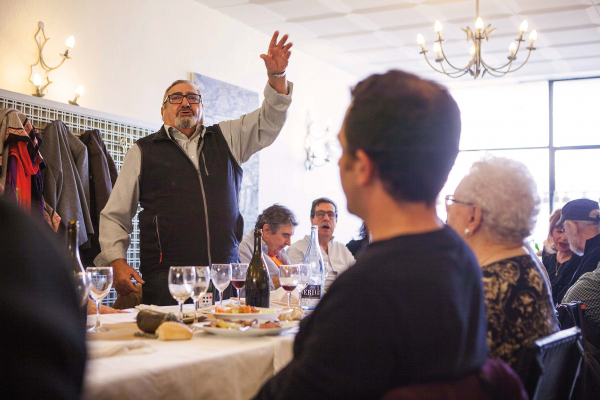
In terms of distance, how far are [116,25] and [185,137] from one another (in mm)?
1697

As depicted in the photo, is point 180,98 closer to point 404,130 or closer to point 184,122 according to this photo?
point 184,122

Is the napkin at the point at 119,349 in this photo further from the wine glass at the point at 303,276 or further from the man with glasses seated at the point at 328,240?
the man with glasses seated at the point at 328,240

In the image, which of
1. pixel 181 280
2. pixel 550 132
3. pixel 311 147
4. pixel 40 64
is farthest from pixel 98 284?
pixel 550 132

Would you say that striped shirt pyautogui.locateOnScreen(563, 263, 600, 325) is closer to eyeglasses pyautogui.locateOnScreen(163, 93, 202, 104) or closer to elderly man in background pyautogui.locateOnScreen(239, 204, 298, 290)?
elderly man in background pyautogui.locateOnScreen(239, 204, 298, 290)

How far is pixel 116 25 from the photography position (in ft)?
12.8

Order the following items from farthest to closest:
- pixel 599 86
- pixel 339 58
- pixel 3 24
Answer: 1. pixel 599 86
2. pixel 339 58
3. pixel 3 24

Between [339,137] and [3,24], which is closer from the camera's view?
[339,137]

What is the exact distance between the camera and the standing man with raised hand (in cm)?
248

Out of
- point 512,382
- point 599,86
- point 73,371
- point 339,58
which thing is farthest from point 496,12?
point 73,371

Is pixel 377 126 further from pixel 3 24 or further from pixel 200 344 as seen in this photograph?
pixel 3 24

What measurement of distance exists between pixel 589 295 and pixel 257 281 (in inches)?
62.3

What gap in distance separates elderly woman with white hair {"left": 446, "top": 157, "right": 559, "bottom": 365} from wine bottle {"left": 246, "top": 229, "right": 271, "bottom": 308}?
0.72m

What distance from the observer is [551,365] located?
1.20m

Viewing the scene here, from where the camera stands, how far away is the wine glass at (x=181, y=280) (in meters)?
1.49
